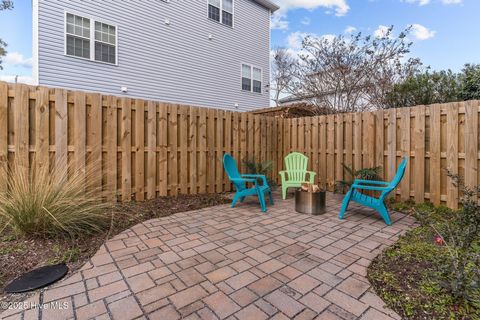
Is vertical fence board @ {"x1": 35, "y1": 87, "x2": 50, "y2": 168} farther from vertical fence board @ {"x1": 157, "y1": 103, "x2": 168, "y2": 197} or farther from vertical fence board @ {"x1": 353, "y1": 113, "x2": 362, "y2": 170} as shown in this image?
vertical fence board @ {"x1": 353, "y1": 113, "x2": 362, "y2": 170}

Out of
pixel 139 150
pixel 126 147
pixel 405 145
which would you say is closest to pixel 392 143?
pixel 405 145

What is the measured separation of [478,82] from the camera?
613 centimetres

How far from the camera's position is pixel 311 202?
392cm

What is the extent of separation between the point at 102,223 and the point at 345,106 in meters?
7.18

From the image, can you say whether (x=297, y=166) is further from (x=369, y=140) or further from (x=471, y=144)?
(x=471, y=144)

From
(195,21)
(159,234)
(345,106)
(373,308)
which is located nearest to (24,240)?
(159,234)

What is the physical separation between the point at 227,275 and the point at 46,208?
85.0 inches

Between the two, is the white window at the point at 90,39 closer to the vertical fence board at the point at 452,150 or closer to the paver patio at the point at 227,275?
the paver patio at the point at 227,275

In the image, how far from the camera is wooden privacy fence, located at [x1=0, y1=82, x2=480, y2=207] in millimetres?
3471

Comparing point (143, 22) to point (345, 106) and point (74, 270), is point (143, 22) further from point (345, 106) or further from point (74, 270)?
point (74, 270)

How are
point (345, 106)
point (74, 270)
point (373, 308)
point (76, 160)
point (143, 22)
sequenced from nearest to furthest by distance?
1. point (373, 308)
2. point (74, 270)
3. point (76, 160)
4. point (345, 106)
5. point (143, 22)

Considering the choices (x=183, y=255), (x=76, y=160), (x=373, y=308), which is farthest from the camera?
(x=76, y=160)

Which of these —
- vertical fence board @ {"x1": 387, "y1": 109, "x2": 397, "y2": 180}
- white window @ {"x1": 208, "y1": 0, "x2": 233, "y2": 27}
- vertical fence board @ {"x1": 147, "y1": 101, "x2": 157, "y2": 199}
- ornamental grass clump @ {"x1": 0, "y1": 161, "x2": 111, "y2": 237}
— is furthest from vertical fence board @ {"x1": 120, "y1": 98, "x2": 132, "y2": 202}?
white window @ {"x1": 208, "y1": 0, "x2": 233, "y2": 27}

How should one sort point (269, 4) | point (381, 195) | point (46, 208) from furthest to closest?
1. point (269, 4)
2. point (381, 195)
3. point (46, 208)
